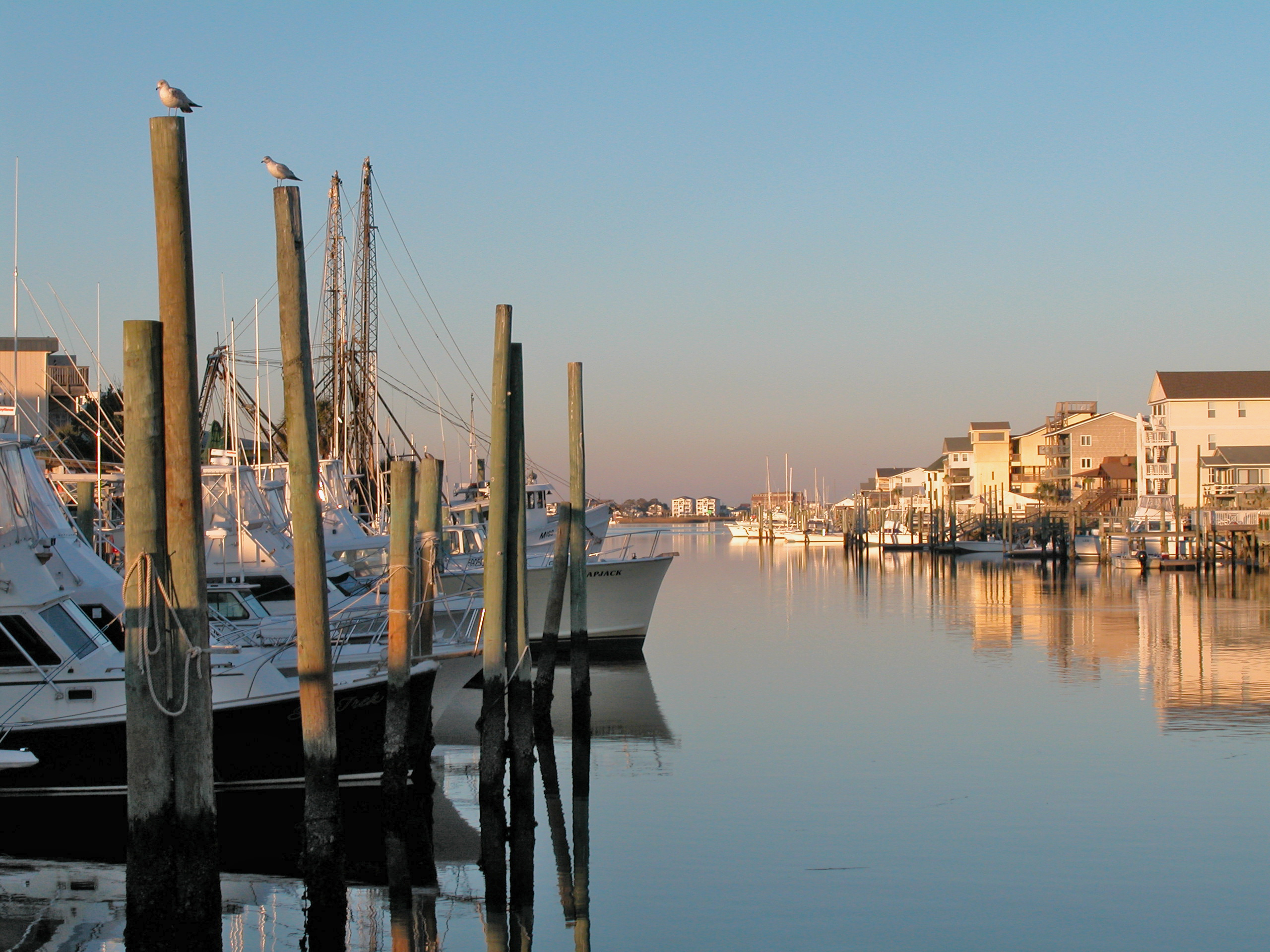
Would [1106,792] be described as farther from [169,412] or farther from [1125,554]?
[1125,554]

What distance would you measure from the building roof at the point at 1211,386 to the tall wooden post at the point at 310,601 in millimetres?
95375

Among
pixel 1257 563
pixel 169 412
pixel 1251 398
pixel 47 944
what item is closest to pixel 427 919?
pixel 47 944

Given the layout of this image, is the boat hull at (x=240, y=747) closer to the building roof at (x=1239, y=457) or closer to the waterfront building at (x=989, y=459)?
the building roof at (x=1239, y=457)

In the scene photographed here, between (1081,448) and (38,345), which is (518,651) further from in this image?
(1081,448)

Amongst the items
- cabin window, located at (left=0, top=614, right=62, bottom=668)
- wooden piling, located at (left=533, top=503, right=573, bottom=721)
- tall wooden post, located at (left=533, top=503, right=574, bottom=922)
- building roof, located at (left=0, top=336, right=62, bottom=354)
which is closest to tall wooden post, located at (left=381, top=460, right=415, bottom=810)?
tall wooden post, located at (left=533, top=503, right=574, bottom=922)

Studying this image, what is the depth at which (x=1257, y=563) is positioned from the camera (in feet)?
250

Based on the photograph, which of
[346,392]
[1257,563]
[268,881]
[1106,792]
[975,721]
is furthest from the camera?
[1257,563]

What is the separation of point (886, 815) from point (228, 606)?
11762mm

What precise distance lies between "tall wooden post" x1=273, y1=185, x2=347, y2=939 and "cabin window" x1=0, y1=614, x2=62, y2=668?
585 cm

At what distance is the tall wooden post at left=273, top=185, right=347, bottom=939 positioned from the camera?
41.0 feet

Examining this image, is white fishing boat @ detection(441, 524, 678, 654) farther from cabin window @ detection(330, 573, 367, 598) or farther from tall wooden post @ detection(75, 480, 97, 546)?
tall wooden post @ detection(75, 480, 97, 546)

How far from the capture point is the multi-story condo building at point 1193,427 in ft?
311

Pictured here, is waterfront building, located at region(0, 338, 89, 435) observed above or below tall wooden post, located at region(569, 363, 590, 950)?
above

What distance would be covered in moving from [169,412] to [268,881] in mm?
6361
